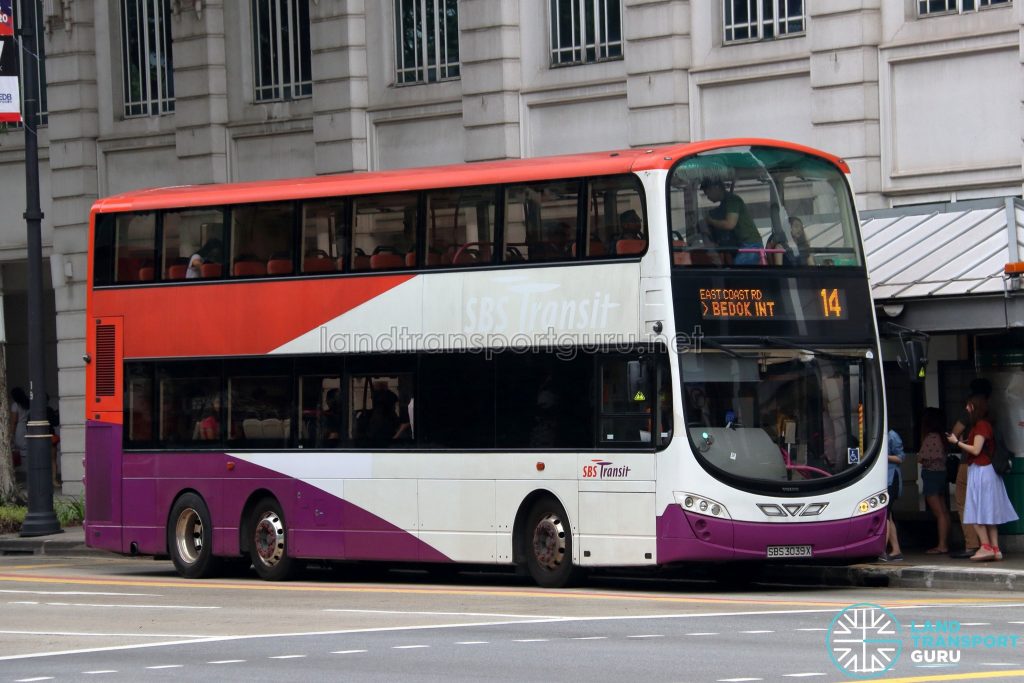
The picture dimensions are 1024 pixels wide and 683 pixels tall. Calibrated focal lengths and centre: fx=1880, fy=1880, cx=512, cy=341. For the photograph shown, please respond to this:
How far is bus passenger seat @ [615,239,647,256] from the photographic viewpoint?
17.5 metres

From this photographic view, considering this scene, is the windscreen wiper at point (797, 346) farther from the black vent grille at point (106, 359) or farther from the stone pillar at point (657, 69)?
the stone pillar at point (657, 69)

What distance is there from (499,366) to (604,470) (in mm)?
1630

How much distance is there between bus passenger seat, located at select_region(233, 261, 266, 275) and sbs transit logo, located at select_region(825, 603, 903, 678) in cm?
819

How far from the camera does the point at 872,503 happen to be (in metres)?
17.9

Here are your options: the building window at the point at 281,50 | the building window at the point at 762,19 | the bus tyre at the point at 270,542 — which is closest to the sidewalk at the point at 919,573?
the bus tyre at the point at 270,542

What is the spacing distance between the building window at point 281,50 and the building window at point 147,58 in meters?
1.96

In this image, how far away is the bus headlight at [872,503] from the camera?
58.4ft

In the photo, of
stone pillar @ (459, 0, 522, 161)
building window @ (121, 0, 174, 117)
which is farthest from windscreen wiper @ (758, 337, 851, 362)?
building window @ (121, 0, 174, 117)

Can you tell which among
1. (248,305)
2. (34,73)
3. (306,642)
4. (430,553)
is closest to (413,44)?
(34,73)

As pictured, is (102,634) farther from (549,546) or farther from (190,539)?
(190,539)

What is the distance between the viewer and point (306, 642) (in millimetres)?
13938

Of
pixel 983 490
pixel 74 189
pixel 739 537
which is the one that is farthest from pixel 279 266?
pixel 74 189

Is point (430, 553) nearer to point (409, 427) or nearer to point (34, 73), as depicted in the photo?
point (409, 427)

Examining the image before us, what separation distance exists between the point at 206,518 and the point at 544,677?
1057 centimetres
